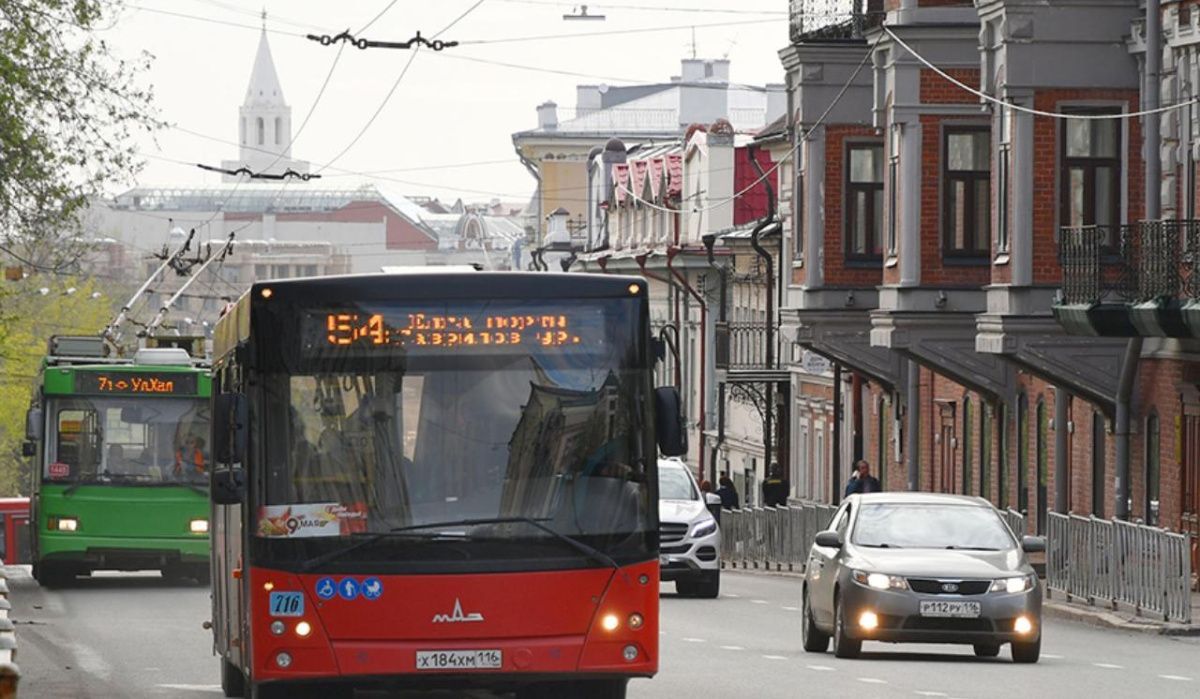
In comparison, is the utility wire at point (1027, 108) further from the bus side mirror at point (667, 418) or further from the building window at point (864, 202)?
the bus side mirror at point (667, 418)

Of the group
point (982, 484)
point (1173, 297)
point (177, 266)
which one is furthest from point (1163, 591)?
point (177, 266)

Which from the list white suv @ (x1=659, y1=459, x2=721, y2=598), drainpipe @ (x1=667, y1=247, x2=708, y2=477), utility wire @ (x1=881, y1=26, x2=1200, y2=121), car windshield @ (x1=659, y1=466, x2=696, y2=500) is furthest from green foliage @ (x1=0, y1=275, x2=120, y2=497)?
white suv @ (x1=659, y1=459, x2=721, y2=598)

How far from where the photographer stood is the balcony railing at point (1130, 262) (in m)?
32.9

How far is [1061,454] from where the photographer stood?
4025cm

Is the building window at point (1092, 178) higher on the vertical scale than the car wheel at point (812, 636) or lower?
higher

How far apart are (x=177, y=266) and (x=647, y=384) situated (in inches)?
1615

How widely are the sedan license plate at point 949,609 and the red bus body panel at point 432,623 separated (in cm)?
645

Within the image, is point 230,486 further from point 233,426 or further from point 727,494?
point 727,494

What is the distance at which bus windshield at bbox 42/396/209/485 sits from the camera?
111 ft

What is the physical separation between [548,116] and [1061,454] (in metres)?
78.3

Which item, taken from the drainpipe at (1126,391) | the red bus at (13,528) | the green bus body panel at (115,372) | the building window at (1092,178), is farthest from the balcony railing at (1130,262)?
the red bus at (13,528)

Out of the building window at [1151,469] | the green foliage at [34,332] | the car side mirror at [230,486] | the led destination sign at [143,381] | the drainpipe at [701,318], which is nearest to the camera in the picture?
the car side mirror at [230,486]

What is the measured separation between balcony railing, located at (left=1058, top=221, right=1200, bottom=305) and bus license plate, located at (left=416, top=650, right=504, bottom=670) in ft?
60.3

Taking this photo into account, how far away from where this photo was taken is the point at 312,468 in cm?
1564
